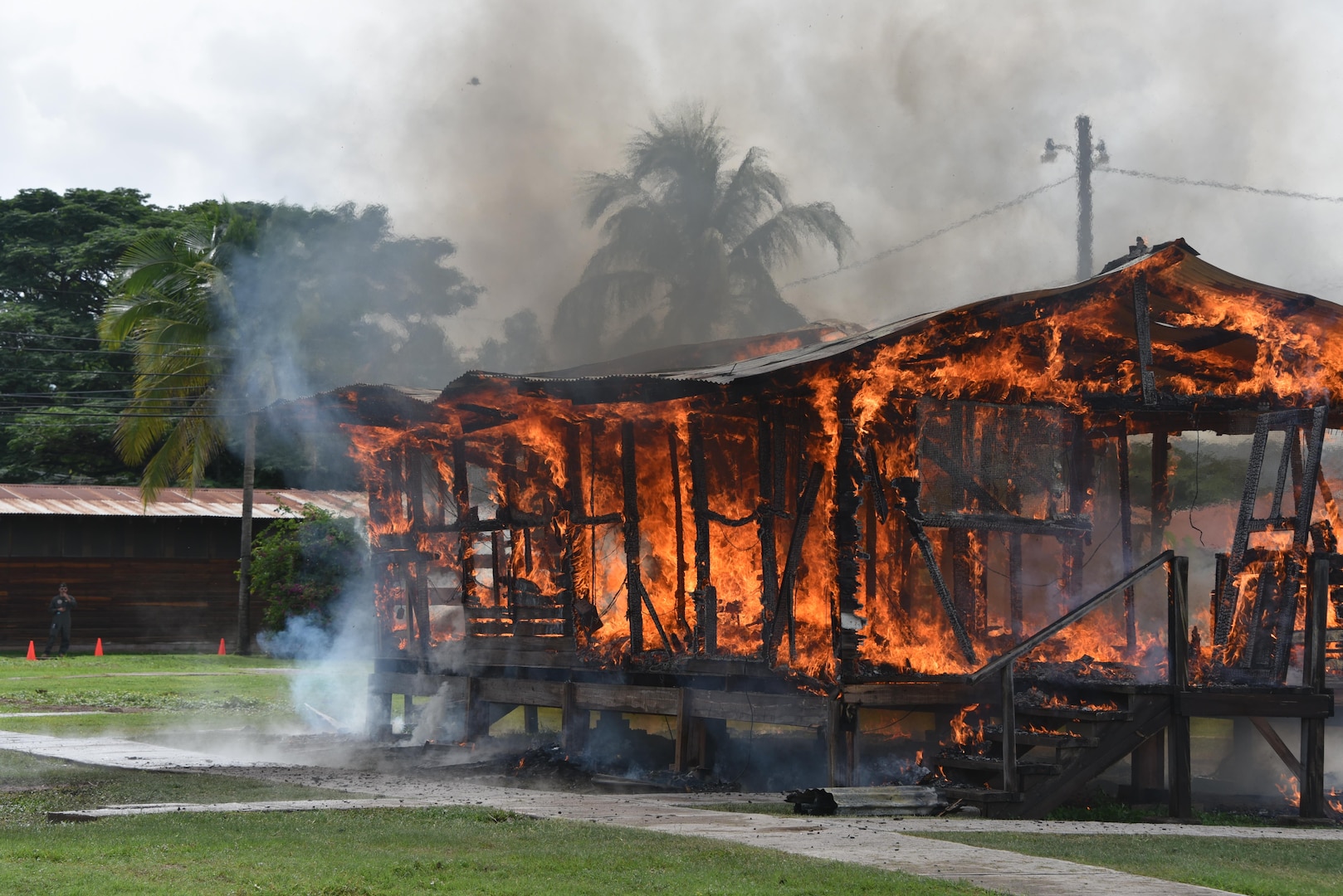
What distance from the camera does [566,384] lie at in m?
16.0

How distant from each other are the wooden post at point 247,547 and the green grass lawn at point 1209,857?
30694mm

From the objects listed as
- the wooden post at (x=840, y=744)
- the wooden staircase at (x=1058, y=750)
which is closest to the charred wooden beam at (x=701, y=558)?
the wooden post at (x=840, y=744)

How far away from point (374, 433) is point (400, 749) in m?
4.28

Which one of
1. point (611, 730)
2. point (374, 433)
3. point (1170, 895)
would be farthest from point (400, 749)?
point (1170, 895)

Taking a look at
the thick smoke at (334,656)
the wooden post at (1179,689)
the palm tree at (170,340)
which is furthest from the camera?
the palm tree at (170,340)

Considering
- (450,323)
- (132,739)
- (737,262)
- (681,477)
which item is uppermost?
(737,262)

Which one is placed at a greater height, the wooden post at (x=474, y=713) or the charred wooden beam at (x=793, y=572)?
the charred wooden beam at (x=793, y=572)

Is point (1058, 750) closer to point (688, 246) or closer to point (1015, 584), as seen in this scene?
point (1015, 584)

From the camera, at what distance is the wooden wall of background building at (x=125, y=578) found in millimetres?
40094

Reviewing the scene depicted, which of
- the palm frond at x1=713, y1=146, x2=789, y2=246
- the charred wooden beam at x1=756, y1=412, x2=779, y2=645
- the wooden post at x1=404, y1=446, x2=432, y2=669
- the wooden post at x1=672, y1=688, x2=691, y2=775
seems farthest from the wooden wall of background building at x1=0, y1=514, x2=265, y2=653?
the charred wooden beam at x1=756, y1=412, x2=779, y2=645

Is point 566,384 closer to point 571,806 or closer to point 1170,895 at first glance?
point 571,806

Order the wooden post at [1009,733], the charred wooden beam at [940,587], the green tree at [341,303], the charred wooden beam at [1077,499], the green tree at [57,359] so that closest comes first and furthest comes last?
the wooden post at [1009,733] < the charred wooden beam at [940,587] < the charred wooden beam at [1077,499] < the green tree at [341,303] < the green tree at [57,359]

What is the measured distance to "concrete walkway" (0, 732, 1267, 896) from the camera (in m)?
9.41

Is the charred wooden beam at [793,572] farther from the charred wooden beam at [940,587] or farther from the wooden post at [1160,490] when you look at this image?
the wooden post at [1160,490]
